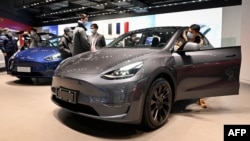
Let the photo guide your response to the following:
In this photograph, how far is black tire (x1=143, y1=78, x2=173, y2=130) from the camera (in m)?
2.35

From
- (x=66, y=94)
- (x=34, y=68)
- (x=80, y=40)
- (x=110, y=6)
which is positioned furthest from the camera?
(x=110, y=6)

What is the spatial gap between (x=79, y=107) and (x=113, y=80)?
1.60ft

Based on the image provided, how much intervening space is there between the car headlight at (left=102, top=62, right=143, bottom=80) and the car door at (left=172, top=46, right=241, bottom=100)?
0.67 meters

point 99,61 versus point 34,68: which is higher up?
point 99,61

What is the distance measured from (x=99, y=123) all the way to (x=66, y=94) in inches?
21.4

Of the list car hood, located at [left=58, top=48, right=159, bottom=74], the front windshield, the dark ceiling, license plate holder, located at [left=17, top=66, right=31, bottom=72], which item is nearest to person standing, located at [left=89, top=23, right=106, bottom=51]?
license plate holder, located at [left=17, top=66, right=31, bottom=72]

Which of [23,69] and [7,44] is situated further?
[7,44]

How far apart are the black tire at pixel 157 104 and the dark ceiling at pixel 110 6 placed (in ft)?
26.3

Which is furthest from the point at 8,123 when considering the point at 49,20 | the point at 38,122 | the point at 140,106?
the point at 49,20

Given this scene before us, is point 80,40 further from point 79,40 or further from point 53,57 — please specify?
point 53,57

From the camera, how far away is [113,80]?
220 centimetres

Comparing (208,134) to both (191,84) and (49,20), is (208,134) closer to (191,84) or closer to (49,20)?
(191,84)

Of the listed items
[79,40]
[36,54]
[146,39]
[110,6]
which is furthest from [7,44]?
[110,6]

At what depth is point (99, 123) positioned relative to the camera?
2.68m
